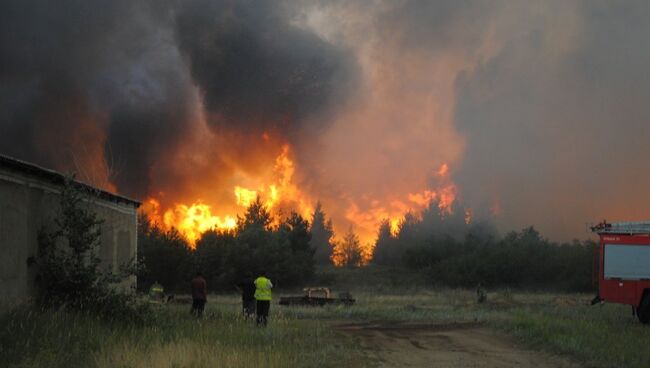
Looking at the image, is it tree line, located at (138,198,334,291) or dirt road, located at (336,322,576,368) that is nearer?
dirt road, located at (336,322,576,368)

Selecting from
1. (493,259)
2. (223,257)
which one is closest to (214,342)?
(223,257)

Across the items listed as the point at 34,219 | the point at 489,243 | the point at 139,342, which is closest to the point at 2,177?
the point at 34,219

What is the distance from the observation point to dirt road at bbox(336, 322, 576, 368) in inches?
525

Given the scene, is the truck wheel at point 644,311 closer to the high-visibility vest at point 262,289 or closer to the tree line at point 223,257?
the high-visibility vest at point 262,289

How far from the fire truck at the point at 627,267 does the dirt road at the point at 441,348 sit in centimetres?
493

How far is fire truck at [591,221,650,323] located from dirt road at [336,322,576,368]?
493 centimetres

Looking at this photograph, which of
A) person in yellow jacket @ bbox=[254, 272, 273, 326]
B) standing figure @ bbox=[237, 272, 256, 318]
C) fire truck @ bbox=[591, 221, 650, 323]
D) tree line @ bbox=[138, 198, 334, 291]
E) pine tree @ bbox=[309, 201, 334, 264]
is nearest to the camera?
person in yellow jacket @ bbox=[254, 272, 273, 326]

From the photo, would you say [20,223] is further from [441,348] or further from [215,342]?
[441,348]

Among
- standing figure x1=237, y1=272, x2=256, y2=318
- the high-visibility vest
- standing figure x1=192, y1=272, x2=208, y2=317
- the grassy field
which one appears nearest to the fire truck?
the grassy field

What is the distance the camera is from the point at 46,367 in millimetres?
10508

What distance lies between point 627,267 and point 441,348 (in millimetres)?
10249

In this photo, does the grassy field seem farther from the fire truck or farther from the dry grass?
the fire truck

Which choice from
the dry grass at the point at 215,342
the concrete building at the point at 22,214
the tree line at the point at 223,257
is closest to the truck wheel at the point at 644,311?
the dry grass at the point at 215,342

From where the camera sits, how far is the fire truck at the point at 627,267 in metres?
22.2
